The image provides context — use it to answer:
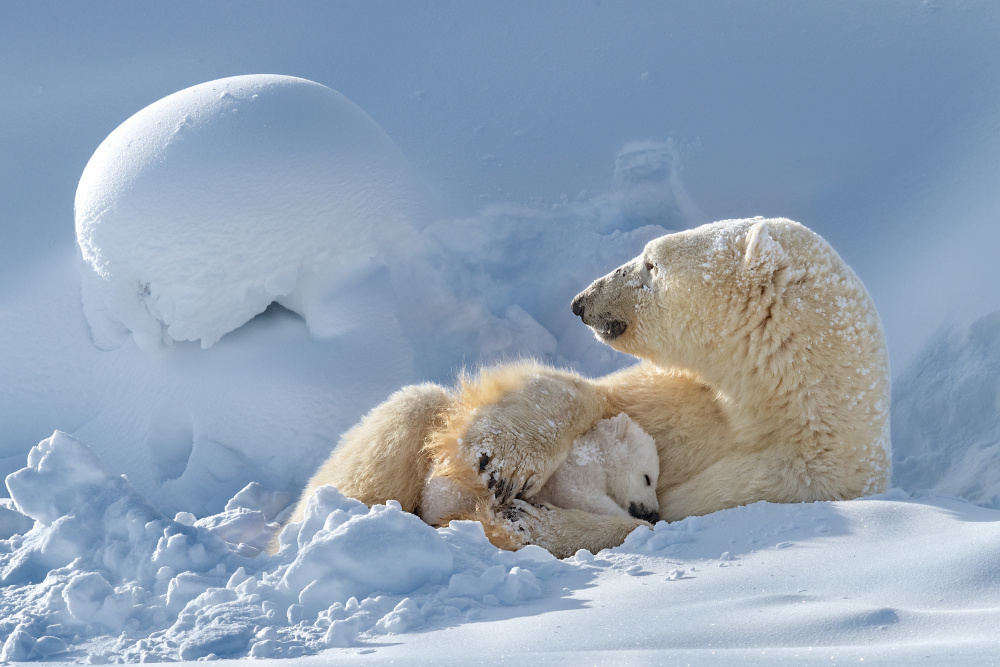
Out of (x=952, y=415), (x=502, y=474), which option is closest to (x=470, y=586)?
(x=502, y=474)

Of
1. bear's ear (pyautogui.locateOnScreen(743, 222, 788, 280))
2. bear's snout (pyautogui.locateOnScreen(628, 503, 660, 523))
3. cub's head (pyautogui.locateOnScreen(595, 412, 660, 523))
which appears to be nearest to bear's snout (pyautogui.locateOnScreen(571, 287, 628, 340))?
cub's head (pyautogui.locateOnScreen(595, 412, 660, 523))

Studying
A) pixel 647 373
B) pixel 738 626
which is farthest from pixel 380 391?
pixel 738 626

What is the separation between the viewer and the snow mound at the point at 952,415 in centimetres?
474

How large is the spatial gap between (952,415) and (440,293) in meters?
3.13

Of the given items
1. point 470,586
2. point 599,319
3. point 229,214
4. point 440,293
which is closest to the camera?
point 470,586

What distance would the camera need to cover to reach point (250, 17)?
8.54 metres

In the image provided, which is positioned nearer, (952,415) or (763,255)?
(763,255)

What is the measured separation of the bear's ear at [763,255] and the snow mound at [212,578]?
150 cm

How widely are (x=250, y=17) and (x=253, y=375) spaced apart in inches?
177

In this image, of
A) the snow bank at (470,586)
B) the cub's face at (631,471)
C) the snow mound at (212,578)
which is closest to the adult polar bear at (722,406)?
the cub's face at (631,471)

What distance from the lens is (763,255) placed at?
11.7 ft

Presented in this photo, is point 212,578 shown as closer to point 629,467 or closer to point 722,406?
point 629,467

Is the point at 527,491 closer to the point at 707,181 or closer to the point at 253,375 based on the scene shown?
the point at 253,375

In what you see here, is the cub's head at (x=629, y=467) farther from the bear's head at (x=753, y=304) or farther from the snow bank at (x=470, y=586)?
the snow bank at (x=470, y=586)
